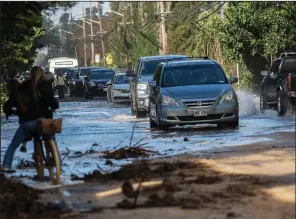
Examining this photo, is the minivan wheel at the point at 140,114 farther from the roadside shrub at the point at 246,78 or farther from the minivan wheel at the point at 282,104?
the roadside shrub at the point at 246,78

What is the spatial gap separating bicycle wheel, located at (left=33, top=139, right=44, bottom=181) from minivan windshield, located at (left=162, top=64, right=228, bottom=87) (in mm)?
8503

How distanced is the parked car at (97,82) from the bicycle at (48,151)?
112 ft

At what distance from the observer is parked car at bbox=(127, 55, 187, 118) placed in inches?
997

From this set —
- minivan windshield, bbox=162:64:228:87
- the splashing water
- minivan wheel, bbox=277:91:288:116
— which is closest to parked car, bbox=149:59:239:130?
minivan windshield, bbox=162:64:228:87

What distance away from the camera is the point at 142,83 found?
1000 inches

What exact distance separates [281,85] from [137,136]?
6.39 metres

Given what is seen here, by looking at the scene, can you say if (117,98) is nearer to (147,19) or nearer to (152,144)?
(152,144)

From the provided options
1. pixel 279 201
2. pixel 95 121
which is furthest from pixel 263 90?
pixel 279 201

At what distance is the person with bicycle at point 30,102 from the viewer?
35.7 ft

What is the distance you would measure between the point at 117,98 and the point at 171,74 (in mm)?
17519

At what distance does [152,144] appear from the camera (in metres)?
16.0

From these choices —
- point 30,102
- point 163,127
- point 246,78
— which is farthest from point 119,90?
point 30,102

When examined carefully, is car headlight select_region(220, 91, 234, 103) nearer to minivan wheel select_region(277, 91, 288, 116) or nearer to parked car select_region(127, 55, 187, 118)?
minivan wheel select_region(277, 91, 288, 116)

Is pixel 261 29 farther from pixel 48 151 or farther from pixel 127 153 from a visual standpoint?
A: pixel 48 151
